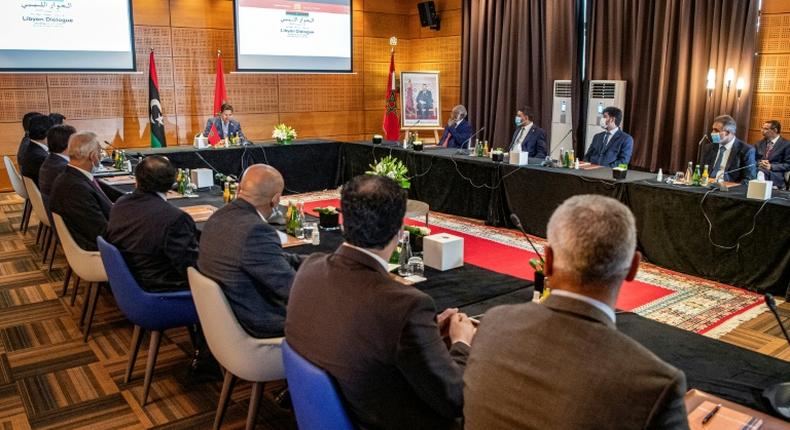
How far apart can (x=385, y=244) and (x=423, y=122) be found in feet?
29.7

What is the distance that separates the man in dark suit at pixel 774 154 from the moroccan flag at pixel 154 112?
7228 mm

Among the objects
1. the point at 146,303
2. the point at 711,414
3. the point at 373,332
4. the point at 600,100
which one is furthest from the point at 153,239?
the point at 600,100

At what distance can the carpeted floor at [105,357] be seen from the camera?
9.51ft

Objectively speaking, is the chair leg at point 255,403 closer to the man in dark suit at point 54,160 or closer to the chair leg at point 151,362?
the chair leg at point 151,362

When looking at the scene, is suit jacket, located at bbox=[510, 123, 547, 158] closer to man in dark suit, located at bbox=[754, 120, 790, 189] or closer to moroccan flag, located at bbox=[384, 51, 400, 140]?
man in dark suit, located at bbox=[754, 120, 790, 189]

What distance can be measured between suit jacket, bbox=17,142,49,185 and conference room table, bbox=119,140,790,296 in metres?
1.67

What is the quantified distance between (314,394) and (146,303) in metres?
1.56

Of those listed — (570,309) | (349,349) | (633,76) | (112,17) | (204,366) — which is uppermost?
(112,17)

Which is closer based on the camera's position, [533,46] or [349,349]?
[349,349]

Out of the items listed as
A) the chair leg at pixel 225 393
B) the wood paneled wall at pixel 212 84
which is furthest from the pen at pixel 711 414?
the wood paneled wall at pixel 212 84

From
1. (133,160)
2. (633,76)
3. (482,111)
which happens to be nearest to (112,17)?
(133,160)

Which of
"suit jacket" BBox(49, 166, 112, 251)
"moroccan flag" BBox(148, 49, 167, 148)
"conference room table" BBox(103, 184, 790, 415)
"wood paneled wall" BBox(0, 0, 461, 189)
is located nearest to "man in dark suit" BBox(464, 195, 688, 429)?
"conference room table" BBox(103, 184, 790, 415)

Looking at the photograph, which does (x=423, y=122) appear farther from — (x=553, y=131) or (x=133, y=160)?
(x=133, y=160)

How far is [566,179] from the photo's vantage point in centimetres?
576
